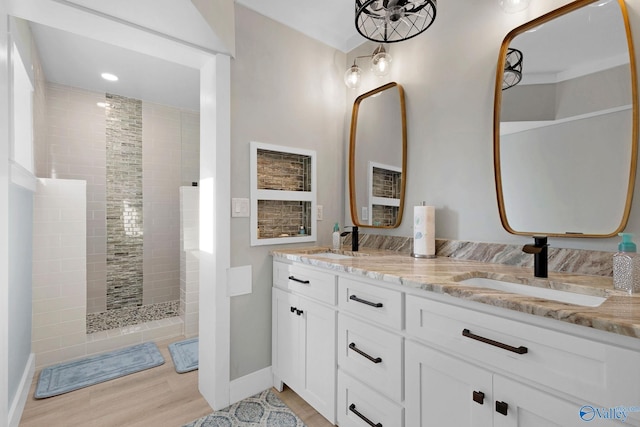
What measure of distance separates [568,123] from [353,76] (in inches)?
56.4

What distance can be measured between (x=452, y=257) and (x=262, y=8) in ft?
6.60

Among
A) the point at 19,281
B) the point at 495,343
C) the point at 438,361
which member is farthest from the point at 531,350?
the point at 19,281

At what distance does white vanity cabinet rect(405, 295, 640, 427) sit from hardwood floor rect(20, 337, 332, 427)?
0.91 meters

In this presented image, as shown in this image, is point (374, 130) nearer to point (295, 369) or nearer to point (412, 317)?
point (412, 317)

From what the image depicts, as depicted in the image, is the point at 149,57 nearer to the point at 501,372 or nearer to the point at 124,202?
the point at 124,202

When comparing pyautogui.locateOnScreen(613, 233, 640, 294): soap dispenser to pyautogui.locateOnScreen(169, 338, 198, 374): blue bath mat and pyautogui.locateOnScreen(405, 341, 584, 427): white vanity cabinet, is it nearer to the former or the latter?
pyautogui.locateOnScreen(405, 341, 584, 427): white vanity cabinet

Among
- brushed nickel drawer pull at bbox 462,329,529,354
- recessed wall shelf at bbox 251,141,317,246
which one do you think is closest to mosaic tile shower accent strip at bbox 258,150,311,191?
recessed wall shelf at bbox 251,141,317,246

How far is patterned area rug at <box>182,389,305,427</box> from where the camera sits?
1753 millimetres

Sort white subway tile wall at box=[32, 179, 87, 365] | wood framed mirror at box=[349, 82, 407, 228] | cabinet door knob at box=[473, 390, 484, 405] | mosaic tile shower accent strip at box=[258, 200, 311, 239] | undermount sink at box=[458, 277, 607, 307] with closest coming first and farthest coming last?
cabinet door knob at box=[473, 390, 484, 405]
undermount sink at box=[458, 277, 607, 307]
wood framed mirror at box=[349, 82, 407, 228]
mosaic tile shower accent strip at box=[258, 200, 311, 239]
white subway tile wall at box=[32, 179, 87, 365]

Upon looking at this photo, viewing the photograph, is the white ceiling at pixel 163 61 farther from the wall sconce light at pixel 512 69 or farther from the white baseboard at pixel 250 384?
the white baseboard at pixel 250 384

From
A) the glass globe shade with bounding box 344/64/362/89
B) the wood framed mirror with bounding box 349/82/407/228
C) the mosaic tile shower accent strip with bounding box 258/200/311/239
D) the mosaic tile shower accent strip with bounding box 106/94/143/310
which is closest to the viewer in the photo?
the wood framed mirror with bounding box 349/82/407/228

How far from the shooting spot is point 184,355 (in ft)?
8.54

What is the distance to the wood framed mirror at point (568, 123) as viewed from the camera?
4.07 ft

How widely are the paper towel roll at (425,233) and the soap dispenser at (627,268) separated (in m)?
0.82
